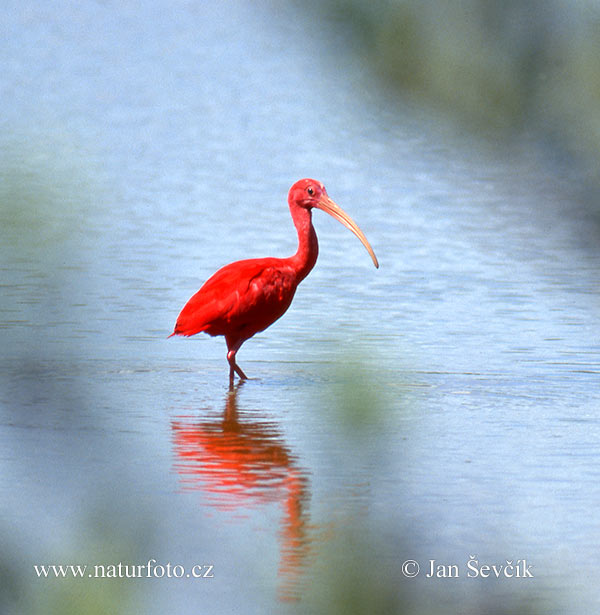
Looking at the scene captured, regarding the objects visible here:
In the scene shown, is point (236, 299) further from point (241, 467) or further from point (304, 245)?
point (241, 467)

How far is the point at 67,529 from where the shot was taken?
1.49 m

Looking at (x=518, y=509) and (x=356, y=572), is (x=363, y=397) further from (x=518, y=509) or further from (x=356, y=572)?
(x=518, y=509)

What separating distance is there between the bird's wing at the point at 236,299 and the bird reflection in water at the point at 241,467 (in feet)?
2.93

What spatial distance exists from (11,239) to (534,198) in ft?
1.99

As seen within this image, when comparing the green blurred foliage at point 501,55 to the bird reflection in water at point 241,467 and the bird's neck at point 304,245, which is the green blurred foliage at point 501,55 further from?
the bird's neck at point 304,245

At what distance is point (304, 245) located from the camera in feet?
27.1

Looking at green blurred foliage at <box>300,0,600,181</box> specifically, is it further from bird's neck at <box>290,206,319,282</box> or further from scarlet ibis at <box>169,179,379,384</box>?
bird's neck at <box>290,206,319,282</box>

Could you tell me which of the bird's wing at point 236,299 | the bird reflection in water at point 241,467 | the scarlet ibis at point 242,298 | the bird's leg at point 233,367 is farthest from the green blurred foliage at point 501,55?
the bird's leg at point 233,367

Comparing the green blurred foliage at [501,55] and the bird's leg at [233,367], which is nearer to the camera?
the green blurred foliage at [501,55]

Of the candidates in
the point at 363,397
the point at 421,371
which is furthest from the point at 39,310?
the point at 421,371

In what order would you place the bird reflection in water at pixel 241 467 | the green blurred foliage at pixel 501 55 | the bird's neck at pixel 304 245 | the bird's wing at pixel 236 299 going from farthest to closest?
the bird's neck at pixel 304 245, the bird's wing at pixel 236 299, the bird reflection in water at pixel 241 467, the green blurred foliage at pixel 501 55

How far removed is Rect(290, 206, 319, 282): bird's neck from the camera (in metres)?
8.14

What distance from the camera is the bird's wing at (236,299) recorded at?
7.74m

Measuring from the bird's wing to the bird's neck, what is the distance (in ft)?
0.67
